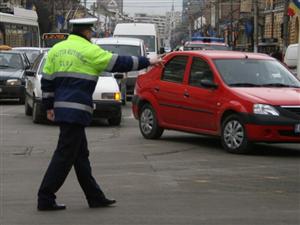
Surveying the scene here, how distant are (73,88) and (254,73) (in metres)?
5.52

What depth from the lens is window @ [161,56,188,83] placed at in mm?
12289

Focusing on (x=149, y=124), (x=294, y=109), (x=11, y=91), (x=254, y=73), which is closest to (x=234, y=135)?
(x=294, y=109)

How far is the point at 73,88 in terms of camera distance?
21.9ft

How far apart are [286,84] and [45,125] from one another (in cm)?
569

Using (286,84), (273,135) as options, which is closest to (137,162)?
(273,135)

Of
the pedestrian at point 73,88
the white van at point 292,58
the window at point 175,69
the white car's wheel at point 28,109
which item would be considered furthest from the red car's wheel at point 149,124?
the white van at point 292,58

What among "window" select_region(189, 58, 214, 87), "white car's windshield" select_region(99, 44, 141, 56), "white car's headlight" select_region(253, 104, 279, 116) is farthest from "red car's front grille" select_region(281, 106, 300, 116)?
"white car's windshield" select_region(99, 44, 141, 56)

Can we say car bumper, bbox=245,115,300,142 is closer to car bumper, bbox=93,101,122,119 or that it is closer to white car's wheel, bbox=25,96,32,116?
car bumper, bbox=93,101,122,119

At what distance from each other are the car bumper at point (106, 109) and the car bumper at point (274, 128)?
4874 mm

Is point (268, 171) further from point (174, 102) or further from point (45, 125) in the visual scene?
point (45, 125)

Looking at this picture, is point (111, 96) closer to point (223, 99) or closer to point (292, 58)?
point (223, 99)

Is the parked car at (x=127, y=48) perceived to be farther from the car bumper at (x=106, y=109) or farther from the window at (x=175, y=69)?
the window at (x=175, y=69)

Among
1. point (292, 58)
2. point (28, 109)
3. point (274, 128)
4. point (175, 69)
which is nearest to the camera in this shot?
point (274, 128)

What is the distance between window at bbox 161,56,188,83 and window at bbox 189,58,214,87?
24 cm
